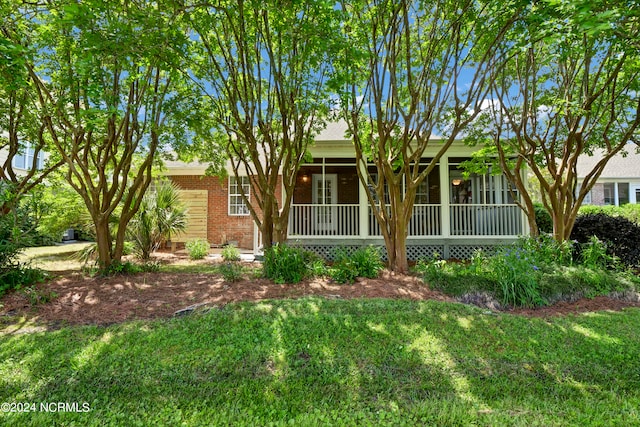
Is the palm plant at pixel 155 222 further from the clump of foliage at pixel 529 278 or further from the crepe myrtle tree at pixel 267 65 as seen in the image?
the clump of foliage at pixel 529 278

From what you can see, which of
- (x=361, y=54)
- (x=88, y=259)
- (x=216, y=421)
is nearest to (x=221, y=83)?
(x=361, y=54)

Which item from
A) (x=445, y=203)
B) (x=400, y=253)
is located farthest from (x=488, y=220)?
(x=400, y=253)

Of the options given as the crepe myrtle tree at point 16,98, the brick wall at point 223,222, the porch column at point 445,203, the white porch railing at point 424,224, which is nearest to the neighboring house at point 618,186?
the porch column at point 445,203

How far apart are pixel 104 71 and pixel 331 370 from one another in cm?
607

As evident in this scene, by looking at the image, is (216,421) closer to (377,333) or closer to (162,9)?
(377,333)

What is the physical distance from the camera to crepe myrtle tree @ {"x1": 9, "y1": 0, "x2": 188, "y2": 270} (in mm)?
4516

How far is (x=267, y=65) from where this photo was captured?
23.0 feet

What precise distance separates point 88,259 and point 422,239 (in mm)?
9345

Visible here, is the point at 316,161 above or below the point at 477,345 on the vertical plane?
above

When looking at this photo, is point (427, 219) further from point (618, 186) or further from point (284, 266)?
point (618, 186)

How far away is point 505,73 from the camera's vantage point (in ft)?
24.3

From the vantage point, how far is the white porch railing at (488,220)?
31.2 ft

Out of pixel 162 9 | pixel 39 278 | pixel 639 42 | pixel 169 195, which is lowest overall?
pixel 39 278

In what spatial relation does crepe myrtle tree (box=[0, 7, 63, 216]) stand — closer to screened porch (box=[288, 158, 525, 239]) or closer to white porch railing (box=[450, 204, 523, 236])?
screened porch (box=[288, 158, 525, 239])
